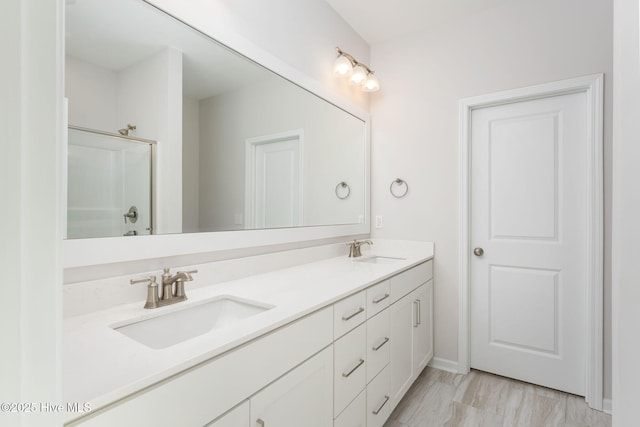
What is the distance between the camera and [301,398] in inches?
40.9

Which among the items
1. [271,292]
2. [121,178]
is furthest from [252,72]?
[271,292]

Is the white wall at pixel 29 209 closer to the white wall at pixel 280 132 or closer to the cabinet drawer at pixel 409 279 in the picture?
the white wall at pixel 280 132

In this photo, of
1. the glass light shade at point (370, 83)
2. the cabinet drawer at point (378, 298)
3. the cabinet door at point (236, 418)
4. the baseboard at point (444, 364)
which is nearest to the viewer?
the cabinet door at point (236, 418)

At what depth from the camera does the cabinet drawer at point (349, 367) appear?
48.3 inches

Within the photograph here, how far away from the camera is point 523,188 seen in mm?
2156

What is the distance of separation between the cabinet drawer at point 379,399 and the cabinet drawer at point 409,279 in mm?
394

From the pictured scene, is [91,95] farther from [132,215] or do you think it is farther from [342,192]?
[342,192]

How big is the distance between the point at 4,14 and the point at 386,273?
160 cm

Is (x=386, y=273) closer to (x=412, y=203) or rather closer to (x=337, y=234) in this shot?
(x=337, y=234)

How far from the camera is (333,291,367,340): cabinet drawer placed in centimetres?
123

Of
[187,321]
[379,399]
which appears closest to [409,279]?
[379,399]

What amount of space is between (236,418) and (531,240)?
7.06 feet

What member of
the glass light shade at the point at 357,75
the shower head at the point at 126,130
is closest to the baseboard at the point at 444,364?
the glass light shade at the point at 357,75

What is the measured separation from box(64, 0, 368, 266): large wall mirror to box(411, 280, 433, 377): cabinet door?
0.88m
